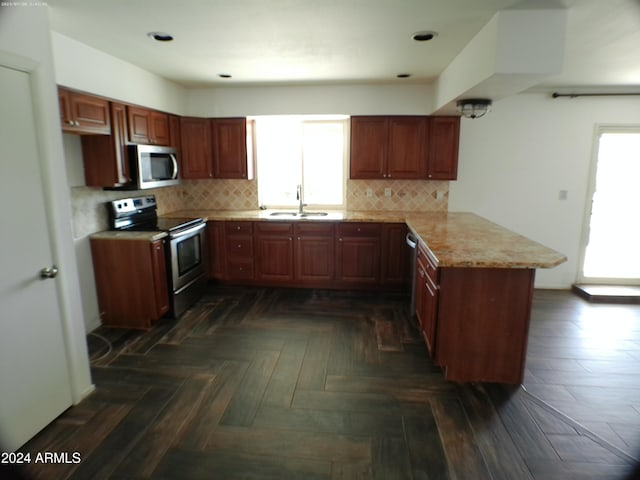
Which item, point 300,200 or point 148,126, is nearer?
point 148,126

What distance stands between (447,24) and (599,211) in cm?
353

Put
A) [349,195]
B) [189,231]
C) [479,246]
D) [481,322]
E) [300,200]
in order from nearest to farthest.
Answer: [481,322] → [479,246] → [189,231] → [300,200] → [349,195]

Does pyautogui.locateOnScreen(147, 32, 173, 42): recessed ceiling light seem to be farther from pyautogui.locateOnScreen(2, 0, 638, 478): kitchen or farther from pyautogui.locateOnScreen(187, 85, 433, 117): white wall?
Result: pyautogui.locateOnScreen(187, 85, 433, 117): white wall

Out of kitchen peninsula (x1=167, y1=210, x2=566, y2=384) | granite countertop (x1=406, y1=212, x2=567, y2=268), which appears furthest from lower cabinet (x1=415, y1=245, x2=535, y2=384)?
granite countertop (x1=406, y1=212, x2=567, y2=268)

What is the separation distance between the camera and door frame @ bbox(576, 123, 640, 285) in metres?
4.31

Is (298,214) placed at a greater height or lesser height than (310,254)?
greater

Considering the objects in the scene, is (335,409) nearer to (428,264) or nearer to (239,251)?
(428,264)

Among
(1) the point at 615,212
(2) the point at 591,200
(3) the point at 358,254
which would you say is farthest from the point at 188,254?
(1) the point at 615,212

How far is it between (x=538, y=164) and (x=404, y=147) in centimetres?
166

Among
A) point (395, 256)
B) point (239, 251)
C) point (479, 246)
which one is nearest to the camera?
point (479, 246)

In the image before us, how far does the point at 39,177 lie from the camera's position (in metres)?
2.04

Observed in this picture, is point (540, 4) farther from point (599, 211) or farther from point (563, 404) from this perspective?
point (599, 211)

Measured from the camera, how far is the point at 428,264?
2889 mm

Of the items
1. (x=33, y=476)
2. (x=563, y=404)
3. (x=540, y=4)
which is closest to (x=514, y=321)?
(x=563, y=404)
